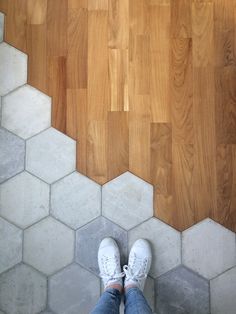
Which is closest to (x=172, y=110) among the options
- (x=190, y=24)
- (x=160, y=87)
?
(x=160, y=87)

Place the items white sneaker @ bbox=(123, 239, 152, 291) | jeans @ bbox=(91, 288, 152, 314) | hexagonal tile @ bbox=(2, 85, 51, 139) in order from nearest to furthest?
jeans @ bbox=(91, 288, 152, 314) → white sneaker @ bbox=(123, 239, 152, 291) → hexagonal tile @ bbox=(2, 85, 51, 139)

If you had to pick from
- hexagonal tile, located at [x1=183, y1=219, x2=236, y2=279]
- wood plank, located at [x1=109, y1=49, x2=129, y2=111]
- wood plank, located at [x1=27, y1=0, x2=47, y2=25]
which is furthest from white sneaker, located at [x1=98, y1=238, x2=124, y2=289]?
wood plank, located at [x1=27, y1=0, x2=47, y2=25]

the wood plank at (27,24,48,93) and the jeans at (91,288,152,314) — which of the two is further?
the wood plank at (27,24,48,93)

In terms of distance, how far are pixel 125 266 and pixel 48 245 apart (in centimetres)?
26

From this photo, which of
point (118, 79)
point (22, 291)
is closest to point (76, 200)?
point (22, 291)

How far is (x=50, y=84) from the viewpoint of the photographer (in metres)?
1.33

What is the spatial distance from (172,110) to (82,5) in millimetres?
499

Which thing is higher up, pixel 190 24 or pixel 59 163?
pixel 190 24

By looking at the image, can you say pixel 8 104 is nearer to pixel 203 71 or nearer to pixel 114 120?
pixel 114 120

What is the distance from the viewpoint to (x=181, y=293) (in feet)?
4.07

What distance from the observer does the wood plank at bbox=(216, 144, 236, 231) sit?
4.17ft

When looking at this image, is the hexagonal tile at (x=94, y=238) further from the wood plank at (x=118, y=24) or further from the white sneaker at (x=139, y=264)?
the wood plank at (x=118, y=24)

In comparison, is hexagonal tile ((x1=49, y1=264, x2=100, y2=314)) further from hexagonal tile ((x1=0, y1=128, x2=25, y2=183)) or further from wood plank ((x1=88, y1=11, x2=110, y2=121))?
wood plank ((x1=88, y1=11, x2=110, y2=121))

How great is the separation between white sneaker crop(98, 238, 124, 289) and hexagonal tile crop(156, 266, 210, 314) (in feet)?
0.46
